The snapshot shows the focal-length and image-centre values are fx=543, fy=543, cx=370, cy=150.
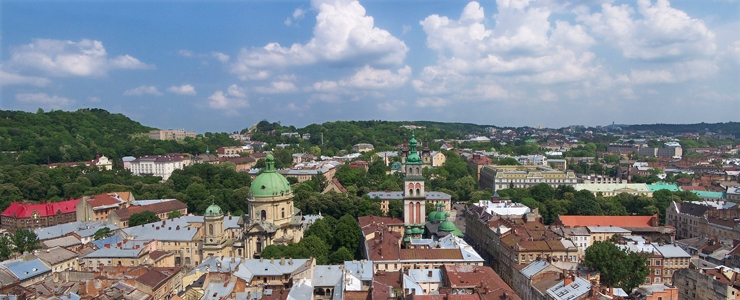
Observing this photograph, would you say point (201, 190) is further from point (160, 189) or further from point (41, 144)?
point (41, 144)

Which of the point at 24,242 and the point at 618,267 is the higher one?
the point at 618,267

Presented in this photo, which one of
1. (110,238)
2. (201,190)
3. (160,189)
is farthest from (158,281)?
(160,189)

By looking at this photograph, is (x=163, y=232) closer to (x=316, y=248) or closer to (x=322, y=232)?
(x=322, y=232)

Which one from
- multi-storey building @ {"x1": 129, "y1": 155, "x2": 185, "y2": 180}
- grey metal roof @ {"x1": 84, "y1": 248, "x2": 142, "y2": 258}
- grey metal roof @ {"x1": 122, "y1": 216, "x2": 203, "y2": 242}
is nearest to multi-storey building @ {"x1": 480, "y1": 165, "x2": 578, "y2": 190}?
grey metal roof @ {"x1": 122, "y1": 216, "x2": 203, "y2": 242}

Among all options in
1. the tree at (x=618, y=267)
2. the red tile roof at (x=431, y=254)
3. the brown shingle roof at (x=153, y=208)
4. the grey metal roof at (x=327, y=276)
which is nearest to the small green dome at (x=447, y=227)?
the red tile roof at (x=431, y=254)

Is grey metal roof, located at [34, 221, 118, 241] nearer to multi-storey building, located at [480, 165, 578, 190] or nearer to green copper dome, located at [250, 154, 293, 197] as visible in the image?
green copper dome, located at [250, 154, 293, 197]

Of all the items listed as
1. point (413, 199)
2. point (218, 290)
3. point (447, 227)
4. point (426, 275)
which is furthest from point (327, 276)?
point (413, 199)
